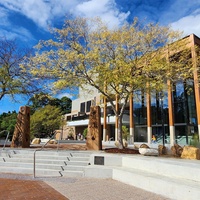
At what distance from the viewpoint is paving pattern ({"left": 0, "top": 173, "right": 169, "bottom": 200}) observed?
220 inches

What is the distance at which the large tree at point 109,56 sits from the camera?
11.7 metres

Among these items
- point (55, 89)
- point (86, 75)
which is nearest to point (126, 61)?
point (86, 75)

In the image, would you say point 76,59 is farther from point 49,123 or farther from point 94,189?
point 49,123

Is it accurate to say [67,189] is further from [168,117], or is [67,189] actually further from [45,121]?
[45,121]

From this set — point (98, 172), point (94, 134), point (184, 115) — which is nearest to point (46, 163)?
point (98, 172)

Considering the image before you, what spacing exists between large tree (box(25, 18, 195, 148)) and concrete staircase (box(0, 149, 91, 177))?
346 centimetres

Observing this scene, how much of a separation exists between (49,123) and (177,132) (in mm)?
20025

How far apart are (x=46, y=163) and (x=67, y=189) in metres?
3.27

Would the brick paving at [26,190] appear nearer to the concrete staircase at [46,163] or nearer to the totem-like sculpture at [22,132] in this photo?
the concrete staircase at [46,163]

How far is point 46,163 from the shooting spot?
9.29 m

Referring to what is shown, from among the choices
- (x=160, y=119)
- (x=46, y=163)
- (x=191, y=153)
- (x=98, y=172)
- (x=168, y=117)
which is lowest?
(x=98, y=172)

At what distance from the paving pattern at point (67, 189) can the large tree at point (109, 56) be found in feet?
16.9

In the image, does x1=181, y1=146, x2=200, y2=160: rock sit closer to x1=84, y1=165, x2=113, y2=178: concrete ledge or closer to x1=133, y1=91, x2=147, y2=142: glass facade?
x1=84, y1=165, x2=113, y2=178: concrete ledge

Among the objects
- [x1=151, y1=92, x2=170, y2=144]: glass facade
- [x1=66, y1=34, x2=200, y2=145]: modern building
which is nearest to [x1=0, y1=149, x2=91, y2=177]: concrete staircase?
[x1=66, y1=34, x2=200, y2=145]: modern building
